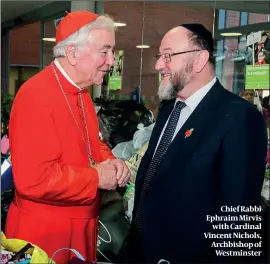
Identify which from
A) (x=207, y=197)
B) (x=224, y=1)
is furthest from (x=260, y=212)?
(x=224, y=1)

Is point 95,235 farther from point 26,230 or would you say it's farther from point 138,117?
point 138,117

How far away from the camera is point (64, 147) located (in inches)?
67.5

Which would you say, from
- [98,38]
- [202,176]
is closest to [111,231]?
[202,176]

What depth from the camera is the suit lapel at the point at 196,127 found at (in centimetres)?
180

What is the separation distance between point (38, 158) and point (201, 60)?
75cm

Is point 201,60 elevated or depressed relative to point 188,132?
elevated

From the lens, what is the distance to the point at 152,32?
230cm

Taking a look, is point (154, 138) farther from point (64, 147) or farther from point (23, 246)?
point (23, 246)

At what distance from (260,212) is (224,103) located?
0.49m

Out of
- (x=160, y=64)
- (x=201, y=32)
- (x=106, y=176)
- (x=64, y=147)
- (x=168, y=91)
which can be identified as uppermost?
(x=201, y=32)

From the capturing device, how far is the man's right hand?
170 centimetres

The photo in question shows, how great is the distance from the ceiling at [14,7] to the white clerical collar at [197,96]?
0.86 metres

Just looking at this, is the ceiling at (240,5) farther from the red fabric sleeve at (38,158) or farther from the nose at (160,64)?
the red fabric sleeve at (38,158)

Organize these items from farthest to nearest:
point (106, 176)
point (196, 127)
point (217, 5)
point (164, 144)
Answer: point (217, 5)
point (164, 144)
point (196, 127)
point (106, 176)
